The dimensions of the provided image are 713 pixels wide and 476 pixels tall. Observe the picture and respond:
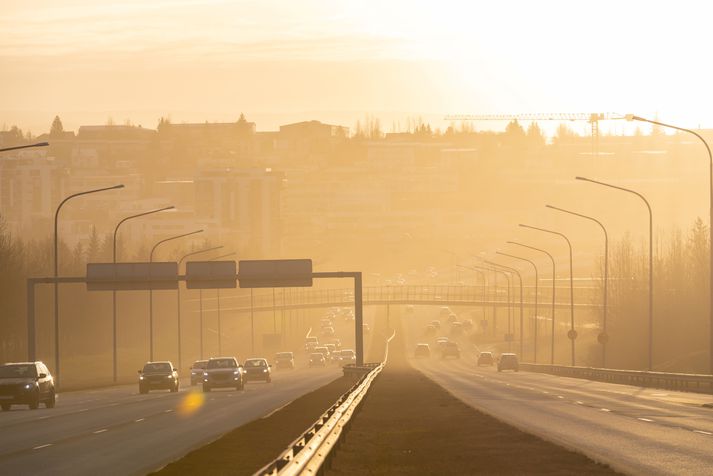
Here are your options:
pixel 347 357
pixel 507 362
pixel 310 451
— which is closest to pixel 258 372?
pixel 507 362

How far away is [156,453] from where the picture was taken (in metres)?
32.6

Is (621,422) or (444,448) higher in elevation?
(444,448)

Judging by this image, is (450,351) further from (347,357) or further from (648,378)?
(648,378)

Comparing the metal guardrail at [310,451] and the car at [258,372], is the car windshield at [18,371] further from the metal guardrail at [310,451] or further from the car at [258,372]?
the car at [258,372]

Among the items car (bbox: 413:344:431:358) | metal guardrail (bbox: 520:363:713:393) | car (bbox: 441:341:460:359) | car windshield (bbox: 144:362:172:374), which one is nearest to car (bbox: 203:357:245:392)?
car windshield (bbox: 144:362:172:374)

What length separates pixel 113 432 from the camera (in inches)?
1569

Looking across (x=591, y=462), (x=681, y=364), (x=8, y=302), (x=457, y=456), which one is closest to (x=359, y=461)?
(x=457, y=456)

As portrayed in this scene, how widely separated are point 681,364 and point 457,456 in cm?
8148

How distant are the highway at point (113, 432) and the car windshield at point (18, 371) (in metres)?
1.79

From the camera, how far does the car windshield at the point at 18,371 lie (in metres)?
58.5

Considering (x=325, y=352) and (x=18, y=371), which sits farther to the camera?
(x=325, y=352)

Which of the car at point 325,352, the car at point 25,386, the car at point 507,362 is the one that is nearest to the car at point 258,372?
the car at point 507,362

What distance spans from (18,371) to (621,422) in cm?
2524

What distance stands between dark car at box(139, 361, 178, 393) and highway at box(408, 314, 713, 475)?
676 inches
